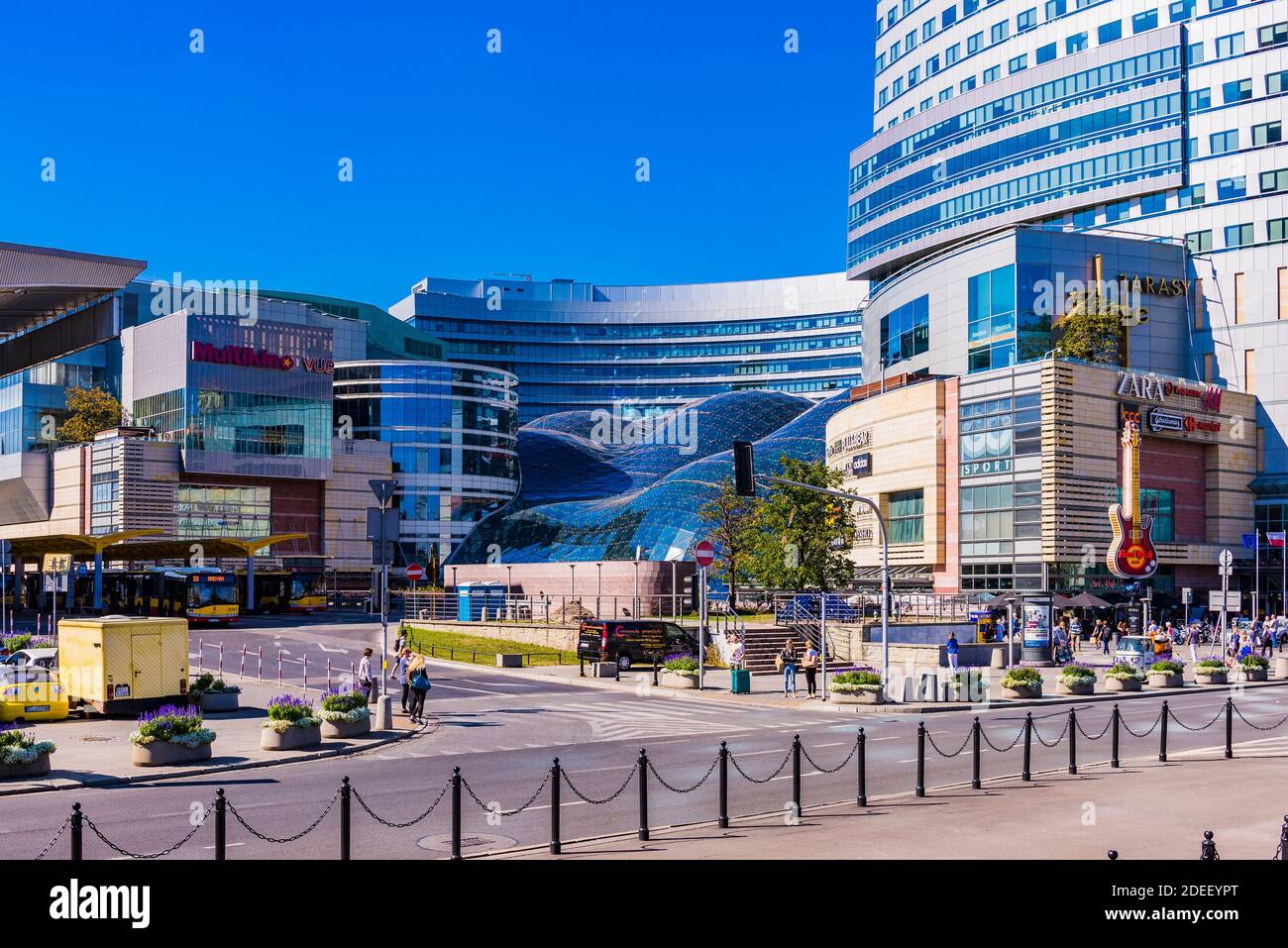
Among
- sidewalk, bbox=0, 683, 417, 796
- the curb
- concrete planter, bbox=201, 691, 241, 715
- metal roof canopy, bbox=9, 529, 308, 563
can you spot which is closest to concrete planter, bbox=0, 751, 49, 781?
sidewalk, bbox=0, 683, 417, 796

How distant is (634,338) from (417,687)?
166300mm

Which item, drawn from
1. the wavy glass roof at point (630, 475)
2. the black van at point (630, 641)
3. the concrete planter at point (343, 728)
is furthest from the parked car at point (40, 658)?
the wavy glass roof at point (630, 475)

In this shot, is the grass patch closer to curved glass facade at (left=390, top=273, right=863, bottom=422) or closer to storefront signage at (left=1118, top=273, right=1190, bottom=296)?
storefront signage at (left=1118, top=273, right=1190, bottom=296)

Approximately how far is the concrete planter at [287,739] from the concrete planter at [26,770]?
4.61m

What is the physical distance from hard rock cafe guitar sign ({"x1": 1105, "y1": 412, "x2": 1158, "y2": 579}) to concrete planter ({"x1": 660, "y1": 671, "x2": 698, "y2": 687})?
30535mm

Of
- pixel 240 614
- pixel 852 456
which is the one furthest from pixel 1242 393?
pixel 240 614

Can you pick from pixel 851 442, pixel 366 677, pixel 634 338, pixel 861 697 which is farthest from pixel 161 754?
pixel 634 338

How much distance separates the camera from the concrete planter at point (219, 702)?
31.7 m

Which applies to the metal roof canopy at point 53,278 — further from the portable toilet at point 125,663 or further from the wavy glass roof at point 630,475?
the wavy glass roof at point 630,475

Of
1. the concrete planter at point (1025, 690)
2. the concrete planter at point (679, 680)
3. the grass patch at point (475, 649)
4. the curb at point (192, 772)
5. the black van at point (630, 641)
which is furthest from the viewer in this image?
the grass patch at point (475, 649)

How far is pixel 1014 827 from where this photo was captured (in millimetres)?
15492

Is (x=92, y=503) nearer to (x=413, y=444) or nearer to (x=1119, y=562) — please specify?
(x=413, y=444)

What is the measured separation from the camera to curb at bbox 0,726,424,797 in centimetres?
1955
